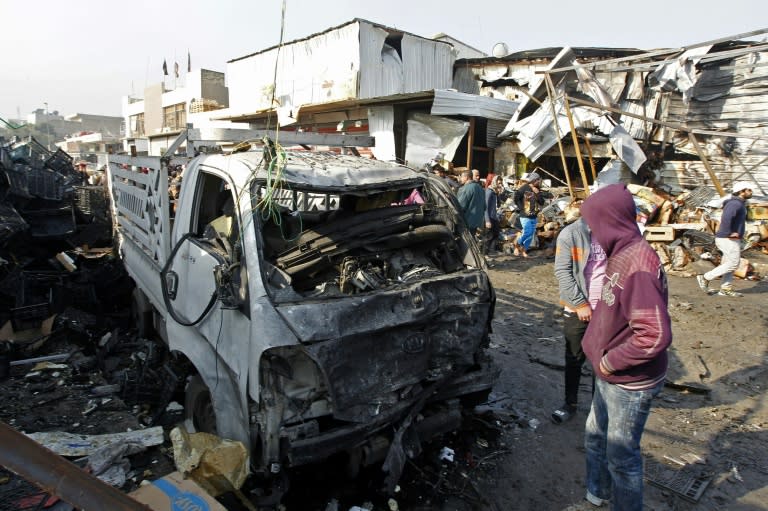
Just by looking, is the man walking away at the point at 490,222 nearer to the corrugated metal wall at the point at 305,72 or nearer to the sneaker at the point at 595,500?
the sneaker at the point at 595,500

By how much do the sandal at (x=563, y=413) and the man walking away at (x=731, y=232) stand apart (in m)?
5.58

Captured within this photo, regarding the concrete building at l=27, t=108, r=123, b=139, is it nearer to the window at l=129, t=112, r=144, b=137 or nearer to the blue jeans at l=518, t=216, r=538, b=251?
the window at l=129, t=112, r=144, b=137

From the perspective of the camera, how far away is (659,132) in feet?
39.9

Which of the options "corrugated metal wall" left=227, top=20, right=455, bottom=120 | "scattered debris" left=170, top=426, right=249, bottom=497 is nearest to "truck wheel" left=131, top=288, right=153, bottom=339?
"scattered debris" left=170, top=426, right=249, bottom=497

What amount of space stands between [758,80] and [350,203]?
12208 mm

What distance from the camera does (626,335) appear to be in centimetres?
245

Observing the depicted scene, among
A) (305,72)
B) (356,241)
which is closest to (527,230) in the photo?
(356,241)

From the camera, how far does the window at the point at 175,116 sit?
2914cm

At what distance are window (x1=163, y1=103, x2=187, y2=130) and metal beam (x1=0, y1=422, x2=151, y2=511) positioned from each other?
30070 mm

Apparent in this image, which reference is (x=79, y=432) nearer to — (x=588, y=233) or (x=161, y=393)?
(x=161, y=393)

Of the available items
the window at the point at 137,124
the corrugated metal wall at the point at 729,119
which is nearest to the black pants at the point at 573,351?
the corrugated metal wall at the point at 729,119

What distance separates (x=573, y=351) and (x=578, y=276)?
0.68 metres

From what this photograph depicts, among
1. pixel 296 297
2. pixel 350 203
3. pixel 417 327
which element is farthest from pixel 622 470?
pixel 350 203

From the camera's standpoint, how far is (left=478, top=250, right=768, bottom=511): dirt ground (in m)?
3.22
